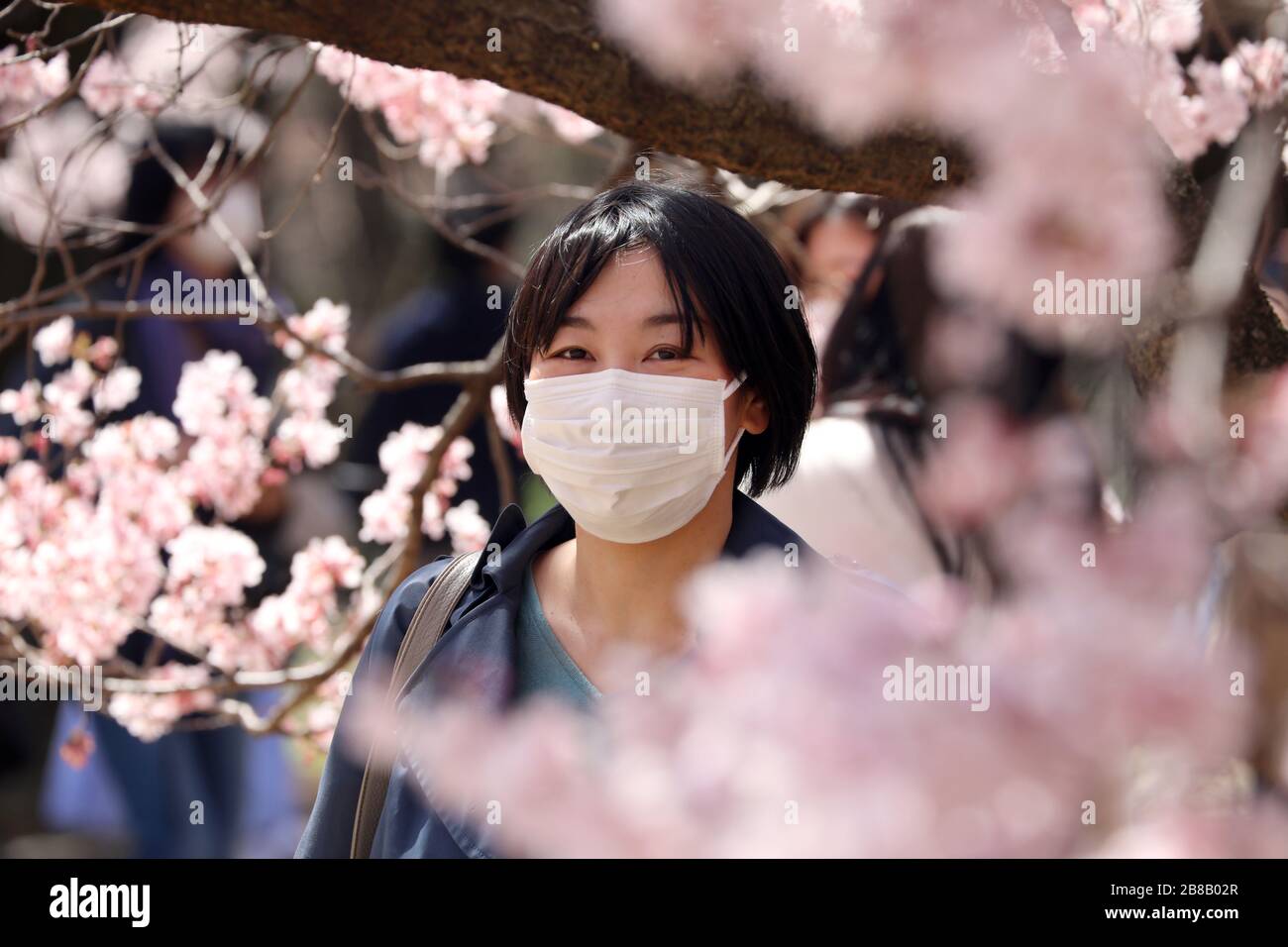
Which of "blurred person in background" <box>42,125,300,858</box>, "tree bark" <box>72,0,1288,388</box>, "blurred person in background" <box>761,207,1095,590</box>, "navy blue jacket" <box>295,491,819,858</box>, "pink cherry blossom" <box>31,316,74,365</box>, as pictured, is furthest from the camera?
"blurred person in background" <box>42,125,300,858</box>

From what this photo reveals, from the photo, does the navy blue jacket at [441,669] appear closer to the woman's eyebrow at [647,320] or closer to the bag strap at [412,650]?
the bag strap at [412,650]

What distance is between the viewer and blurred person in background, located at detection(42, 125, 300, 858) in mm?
4172

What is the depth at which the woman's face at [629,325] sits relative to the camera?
4.11 ft

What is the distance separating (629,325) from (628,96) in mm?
335

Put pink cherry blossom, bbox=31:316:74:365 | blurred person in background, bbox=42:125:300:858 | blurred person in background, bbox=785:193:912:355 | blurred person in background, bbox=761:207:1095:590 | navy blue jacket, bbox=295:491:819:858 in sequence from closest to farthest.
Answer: navy blue jacket, bbox=295:491:819:858 → blurred person in background, bbox=761:207:1095:590 → blurred person in background, bbox=785:193:912:355 → pink cherry blossom, bbox=31:316:74:365 → blurred person in background, bbox=42:125:300:858

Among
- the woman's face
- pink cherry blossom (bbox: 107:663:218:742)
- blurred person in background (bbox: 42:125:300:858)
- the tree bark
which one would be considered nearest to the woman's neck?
the woman's face

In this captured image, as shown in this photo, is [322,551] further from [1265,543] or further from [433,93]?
[1265,543]

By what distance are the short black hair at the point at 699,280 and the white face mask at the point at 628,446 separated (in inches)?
2.3

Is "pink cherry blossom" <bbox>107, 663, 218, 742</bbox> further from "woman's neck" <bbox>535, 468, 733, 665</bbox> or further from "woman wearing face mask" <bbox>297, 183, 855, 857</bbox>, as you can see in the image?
"woman's neck" <bbox>535, 468, 733, 665</bbox>

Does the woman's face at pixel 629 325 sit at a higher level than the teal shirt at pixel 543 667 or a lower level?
Answer: higher

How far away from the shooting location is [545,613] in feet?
4.53

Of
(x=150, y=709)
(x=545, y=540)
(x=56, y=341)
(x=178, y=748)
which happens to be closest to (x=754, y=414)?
(x=545, y=540)

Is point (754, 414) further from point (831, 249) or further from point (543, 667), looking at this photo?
point (831, 249)

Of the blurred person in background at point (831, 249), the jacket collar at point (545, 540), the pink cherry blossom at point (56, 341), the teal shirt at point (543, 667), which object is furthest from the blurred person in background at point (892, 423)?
the pink cherry blossom at point (56, 341)
